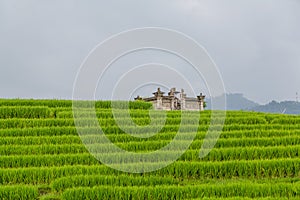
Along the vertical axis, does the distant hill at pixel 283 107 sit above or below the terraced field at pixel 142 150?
above

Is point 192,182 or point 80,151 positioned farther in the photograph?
point 80,151

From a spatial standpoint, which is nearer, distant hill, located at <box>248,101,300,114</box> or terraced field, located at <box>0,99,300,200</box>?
terraced field, located at <box>0,99,300,200</box>

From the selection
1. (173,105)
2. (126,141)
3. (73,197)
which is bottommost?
(73,197)

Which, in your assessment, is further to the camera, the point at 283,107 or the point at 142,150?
the point at 283,107

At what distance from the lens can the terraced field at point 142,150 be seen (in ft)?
21.8

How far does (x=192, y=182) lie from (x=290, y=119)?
7.55 metres

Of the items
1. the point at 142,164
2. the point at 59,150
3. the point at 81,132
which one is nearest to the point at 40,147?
the point at 59,150

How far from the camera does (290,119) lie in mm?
14227

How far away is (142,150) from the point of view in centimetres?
1006

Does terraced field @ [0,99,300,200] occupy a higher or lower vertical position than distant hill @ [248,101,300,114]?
lower

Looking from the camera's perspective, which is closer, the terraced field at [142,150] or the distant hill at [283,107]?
the terraced field at [142,150]

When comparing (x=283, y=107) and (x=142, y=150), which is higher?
(x=283, y=107)

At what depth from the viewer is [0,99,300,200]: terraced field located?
664cm

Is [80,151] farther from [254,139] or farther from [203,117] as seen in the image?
[203,117]
